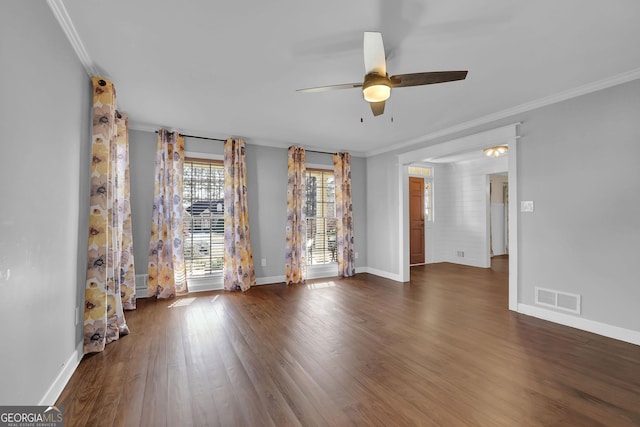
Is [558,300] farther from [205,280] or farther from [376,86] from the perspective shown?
[205,280]

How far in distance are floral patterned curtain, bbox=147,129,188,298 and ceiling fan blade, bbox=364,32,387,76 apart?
362cm

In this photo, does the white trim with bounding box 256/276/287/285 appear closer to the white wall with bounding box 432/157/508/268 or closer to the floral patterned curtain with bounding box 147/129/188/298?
the floral patterned curtain with bounding box 147/129/188/298

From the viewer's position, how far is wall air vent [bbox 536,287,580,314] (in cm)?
319

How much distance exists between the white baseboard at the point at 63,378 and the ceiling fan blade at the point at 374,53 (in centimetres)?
309

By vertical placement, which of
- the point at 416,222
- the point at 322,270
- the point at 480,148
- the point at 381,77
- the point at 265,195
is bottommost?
the point at 322,270

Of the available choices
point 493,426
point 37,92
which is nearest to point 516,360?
point 493,426

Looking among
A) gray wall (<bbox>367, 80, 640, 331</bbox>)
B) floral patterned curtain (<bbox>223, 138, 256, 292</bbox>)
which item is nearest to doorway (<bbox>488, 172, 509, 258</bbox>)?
gray wall (<bbox>367, 80, 640, 331</bbox>)

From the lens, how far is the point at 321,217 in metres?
6.03

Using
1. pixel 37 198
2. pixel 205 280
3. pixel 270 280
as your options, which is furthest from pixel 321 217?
pixel 37 198

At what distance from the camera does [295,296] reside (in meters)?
4.51

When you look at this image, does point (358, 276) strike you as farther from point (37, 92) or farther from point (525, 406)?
point (37, 92)

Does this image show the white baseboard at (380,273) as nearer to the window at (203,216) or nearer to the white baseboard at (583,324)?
the white baseboard at (583,324)

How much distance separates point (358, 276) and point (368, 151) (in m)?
2.72

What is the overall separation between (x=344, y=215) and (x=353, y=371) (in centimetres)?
390
